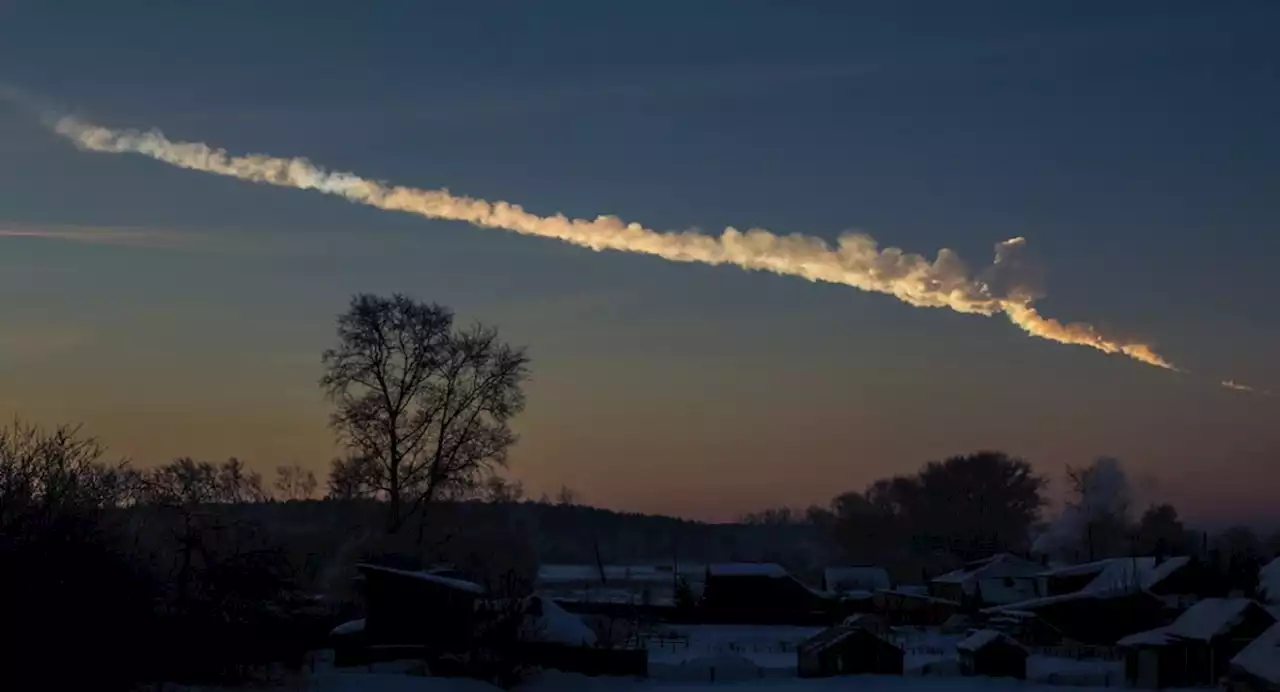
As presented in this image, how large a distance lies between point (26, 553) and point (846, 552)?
124301mm

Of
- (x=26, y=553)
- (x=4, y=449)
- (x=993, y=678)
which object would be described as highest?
(x=4, y=449)

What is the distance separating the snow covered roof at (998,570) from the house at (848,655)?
38485 mm

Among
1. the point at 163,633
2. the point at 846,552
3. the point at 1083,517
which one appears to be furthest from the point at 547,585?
the point at 163,633

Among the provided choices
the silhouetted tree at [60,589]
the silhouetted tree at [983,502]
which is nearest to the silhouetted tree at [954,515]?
the silhouetted tree at [983,502]

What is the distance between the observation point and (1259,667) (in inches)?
1695

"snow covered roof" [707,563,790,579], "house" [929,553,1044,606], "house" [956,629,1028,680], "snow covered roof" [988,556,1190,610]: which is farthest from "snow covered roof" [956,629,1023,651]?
"house" [929,553,1044,606]

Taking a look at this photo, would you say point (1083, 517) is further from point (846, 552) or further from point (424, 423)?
point (424, 423)

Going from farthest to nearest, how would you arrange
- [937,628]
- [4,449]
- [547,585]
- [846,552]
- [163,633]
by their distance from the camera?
[846,552] < [547,585] < [937,628] < [163,633] < [4,449]

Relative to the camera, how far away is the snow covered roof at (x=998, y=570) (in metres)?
90.8

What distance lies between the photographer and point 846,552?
141875 millimetres

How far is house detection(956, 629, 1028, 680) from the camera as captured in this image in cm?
5222

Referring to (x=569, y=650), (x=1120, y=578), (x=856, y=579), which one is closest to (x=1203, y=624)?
(x=569, y=650)

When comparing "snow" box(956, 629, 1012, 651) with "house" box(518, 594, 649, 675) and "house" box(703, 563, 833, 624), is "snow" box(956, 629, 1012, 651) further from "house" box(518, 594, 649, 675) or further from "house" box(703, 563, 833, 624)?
"house" box(703, 563, 833, 624)

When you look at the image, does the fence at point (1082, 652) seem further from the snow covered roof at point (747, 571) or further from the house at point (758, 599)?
the snow covered roof at point (747, 571)
